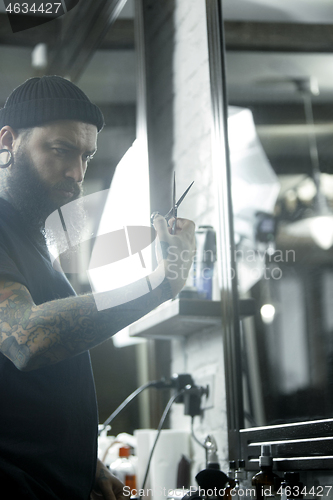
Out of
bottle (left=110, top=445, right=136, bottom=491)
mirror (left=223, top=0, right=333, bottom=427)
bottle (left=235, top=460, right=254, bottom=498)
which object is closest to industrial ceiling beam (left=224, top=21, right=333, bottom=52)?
mirror (left=223, top=0, right=333, bottom=427)

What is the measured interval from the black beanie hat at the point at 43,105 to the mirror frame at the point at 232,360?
0.36 metres

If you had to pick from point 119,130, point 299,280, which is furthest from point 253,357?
point 119,130

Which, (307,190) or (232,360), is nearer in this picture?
(307,190)

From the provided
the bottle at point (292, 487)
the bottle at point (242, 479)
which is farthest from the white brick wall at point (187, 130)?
the bottle at point (292, 487)

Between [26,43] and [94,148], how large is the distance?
69 centimetres

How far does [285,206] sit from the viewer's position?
105 cm

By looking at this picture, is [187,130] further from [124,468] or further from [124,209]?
[124,468]

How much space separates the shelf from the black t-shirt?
0.35 metres

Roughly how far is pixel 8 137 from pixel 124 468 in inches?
40.1

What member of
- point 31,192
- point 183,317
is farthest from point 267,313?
point 31,192

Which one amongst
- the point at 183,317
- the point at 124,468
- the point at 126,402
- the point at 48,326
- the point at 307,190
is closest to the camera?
the point at 48,326

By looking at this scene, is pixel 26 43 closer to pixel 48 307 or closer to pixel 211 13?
pixel 211 13

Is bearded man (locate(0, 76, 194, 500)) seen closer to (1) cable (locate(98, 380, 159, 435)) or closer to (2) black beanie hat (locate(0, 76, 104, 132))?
(2) black beanie hat (locate(0, 76, 104, 132))

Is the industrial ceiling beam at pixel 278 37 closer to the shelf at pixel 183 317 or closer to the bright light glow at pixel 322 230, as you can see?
the bright light glow at pixel 322 230
